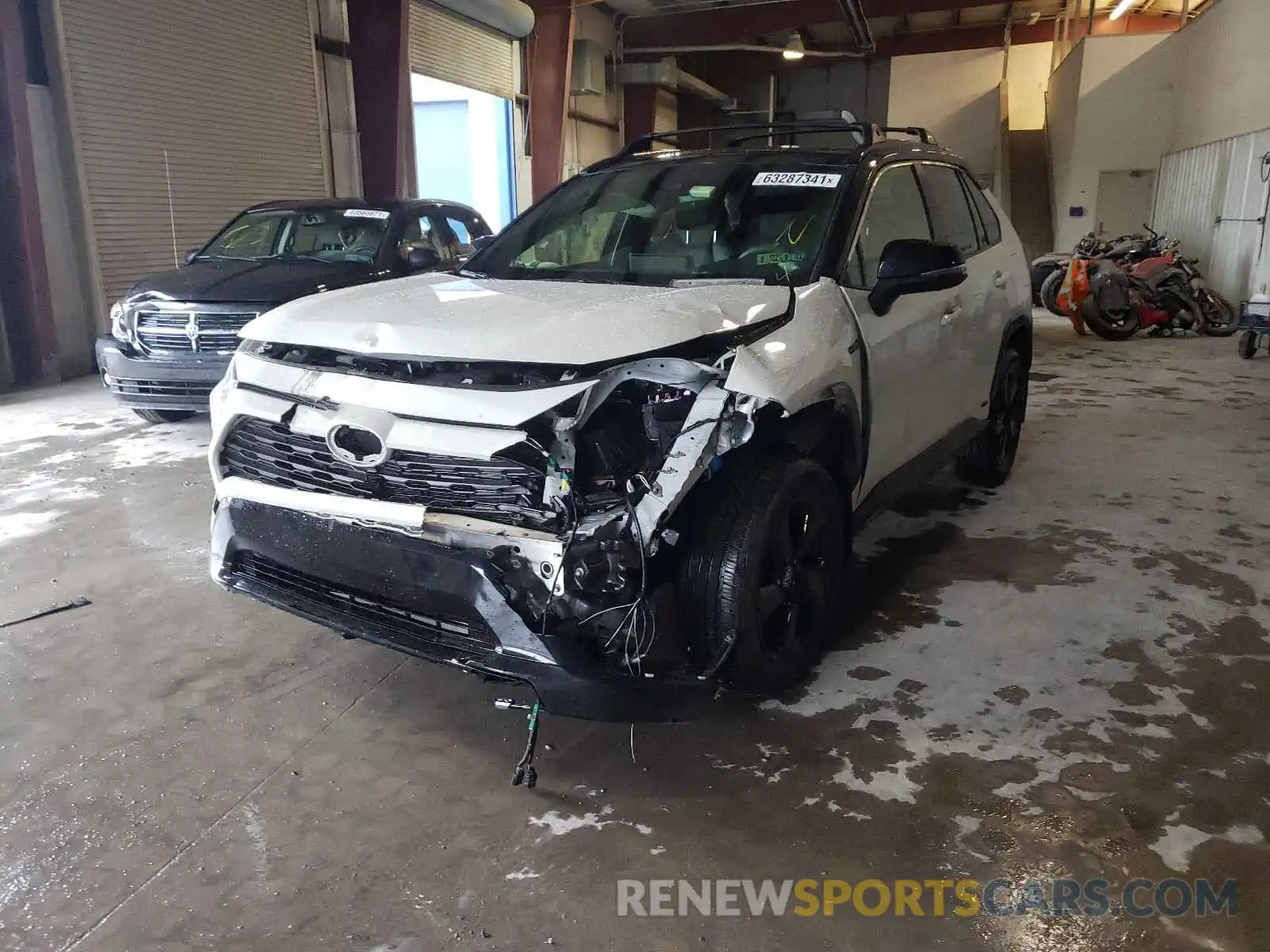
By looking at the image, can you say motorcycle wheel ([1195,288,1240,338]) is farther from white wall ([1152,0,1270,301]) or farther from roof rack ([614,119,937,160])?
roof rack ([614,119,937,160])

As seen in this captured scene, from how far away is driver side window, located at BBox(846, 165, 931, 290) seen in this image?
2.89m

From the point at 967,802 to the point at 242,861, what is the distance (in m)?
1.65

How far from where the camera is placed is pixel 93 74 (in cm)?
776

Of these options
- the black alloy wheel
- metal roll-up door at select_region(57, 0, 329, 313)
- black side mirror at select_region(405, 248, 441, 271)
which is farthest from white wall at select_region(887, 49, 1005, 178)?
the black alloy wheel

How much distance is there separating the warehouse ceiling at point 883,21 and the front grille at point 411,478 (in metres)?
15.2

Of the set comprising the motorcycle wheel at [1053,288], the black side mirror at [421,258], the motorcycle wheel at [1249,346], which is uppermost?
the black side mirror at [421,258]

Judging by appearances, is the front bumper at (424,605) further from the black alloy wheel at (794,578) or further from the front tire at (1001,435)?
the front tire at (1001,435)

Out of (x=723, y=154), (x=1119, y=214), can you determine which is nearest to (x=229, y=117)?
(x=723, y=154)

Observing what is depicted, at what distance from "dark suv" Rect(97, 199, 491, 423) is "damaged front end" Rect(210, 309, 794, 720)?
274 centimetres

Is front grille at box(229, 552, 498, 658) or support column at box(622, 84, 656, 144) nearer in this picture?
front grille at box(229, 552, 498, 658)

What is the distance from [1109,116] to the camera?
1481 centimetres

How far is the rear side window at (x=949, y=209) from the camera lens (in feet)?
11.8

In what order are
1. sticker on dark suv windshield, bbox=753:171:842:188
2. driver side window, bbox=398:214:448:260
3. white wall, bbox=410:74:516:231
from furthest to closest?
white wall, bbox=410:74:516:231 < driver side window, bbox=398:214:448:260 < sticker on dark suv windshield, bbox=753:171:842:188

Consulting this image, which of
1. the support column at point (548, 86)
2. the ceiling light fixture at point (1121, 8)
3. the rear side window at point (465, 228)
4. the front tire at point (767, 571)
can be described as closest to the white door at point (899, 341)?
the front tire at point (767, 571)
